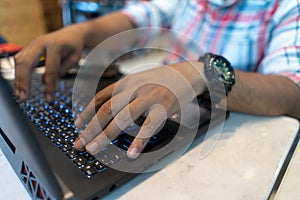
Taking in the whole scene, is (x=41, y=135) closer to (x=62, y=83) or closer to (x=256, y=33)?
(x=62, y=83)

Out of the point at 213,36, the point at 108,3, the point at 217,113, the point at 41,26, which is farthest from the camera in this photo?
the point at 41,26

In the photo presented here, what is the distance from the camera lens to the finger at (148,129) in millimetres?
355

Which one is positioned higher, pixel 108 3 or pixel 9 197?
pixel 108 3

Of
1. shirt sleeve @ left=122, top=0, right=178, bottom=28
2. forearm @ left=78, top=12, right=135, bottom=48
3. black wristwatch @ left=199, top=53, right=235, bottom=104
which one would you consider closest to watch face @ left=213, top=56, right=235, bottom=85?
black wristwatch @ left=199, top=53, right=235, bottom=104

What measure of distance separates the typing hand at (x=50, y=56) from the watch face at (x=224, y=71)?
35 centimetres

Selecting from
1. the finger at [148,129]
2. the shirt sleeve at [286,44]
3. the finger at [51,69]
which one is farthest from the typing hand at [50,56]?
the shirt sleeve at [286,44]

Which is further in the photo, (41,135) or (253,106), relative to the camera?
(253,106)

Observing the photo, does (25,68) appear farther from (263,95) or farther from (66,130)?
(263,95)

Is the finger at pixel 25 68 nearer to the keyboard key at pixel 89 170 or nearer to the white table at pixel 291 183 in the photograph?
the keyboard key at pixel 89 170

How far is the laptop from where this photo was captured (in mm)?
264

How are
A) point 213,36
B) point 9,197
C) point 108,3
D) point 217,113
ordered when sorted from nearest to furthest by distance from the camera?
point 9,197
point 217,113
point 213,36
point 108,3

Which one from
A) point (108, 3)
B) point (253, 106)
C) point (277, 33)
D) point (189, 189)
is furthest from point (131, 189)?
point (108, 3)

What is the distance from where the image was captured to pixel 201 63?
0.52 metres

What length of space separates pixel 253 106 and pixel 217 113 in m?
0.10
